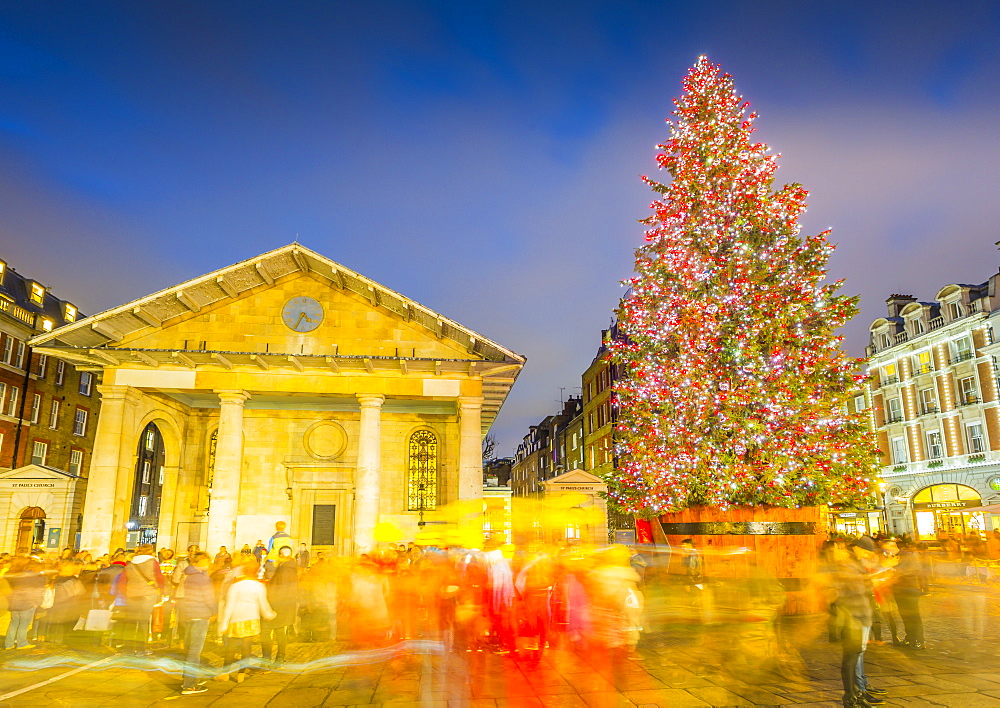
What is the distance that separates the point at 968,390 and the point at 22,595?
4617cm

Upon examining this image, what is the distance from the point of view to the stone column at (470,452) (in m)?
21.6

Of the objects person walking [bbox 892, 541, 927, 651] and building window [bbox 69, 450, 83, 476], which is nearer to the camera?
person walking [bbox 892, 541, 927, 651]

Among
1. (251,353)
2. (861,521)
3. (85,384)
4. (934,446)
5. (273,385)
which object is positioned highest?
(85,384)

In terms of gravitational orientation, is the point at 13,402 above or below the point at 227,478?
above

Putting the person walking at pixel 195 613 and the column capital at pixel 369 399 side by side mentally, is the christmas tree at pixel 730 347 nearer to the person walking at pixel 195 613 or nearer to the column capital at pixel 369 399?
the column capital at pixel 369 399

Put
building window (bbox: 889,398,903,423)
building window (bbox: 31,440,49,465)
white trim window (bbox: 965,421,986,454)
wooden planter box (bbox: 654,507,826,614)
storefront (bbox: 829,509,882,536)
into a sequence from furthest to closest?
storefront (bbox: 829,509,882,536) → building window (bbox: 889,398,903,423) → white trim window (bbox: 965,421,986,454) → building window (bbox: 31,440,49,465) → wooden planter box (bbox: 654,507,826,614)

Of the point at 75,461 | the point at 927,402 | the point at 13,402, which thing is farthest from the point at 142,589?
the point at 927,402

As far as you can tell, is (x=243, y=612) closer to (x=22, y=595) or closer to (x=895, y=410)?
(x=22, y=595)

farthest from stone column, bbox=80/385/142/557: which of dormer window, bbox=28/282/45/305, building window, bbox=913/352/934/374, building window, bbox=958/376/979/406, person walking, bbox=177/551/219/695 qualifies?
building window, bbox=913/352/934/374

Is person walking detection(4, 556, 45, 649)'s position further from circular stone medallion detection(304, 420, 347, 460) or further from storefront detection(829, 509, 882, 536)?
storefront detection(829, 509, 882, 536)

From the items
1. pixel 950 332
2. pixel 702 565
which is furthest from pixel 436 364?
pixel 950 332

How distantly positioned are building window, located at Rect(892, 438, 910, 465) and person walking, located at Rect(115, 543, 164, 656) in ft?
157

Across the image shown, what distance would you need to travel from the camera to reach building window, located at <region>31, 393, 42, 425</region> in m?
35.9

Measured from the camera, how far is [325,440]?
87.7ft
